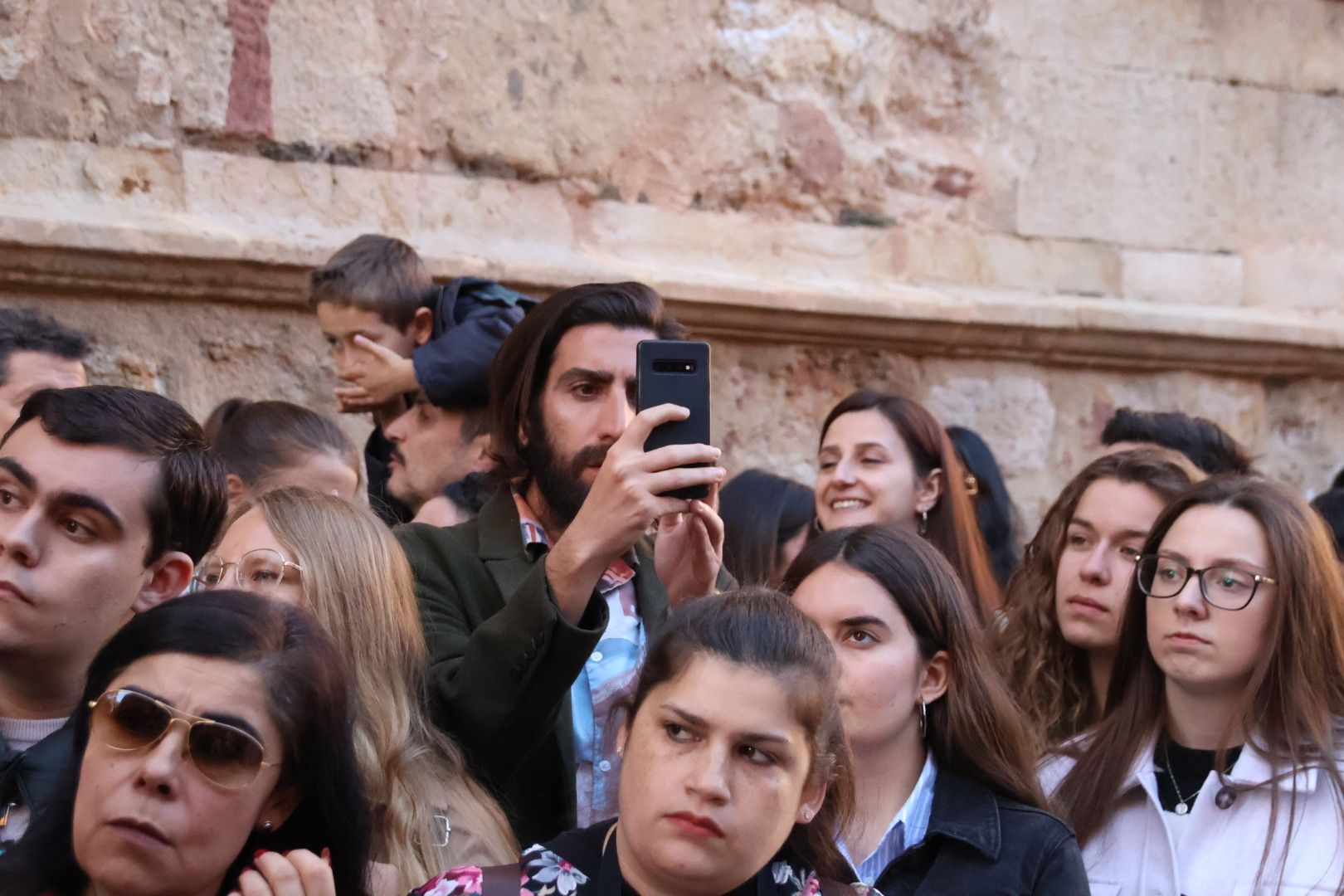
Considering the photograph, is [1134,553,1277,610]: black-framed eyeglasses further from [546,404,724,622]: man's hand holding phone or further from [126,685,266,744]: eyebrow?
[126,685,266,744]: eyebrow

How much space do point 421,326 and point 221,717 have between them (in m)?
2.26

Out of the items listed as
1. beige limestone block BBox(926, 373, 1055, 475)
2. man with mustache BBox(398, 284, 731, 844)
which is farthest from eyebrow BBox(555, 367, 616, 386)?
beige limestone block BBox(926, 373, 1055, 475)

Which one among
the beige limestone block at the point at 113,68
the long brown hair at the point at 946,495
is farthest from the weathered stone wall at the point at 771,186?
the long brown hair at the point at 946,495

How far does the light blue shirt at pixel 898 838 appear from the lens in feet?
8.62

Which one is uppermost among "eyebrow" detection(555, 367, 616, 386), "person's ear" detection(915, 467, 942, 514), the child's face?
the child's face

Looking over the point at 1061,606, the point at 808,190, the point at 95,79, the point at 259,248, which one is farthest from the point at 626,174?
the point at 1061,606

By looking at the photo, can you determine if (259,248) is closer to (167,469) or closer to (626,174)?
(626,174)

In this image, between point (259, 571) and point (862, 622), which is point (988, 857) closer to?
point (862, 622)

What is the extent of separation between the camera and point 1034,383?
5523 millimetres

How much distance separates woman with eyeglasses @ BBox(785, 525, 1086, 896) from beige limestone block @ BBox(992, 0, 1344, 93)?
3248mm

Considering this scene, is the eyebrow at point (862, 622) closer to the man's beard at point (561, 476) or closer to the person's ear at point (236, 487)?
the man's beard at point (561, 476)

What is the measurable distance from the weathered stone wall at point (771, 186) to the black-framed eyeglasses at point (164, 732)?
2387 millimetres

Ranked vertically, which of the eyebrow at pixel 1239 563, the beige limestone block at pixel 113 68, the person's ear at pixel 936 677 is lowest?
the person's ear at pixel 936 677

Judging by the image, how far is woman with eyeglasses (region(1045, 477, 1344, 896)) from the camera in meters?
2.95
